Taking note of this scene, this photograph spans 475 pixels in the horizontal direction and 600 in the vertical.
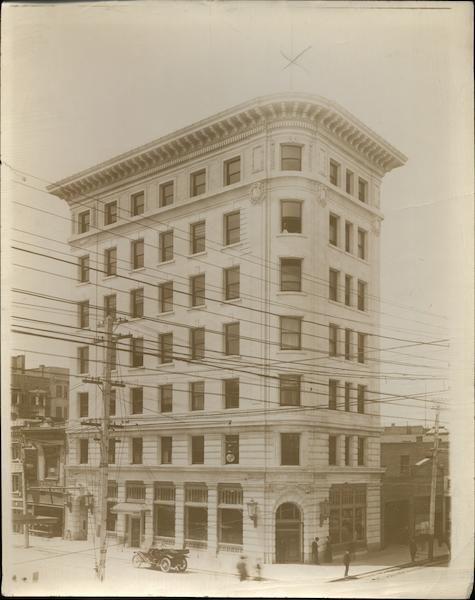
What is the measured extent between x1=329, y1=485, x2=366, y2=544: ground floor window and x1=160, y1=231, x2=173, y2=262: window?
4324mm

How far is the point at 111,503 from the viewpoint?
470 inches

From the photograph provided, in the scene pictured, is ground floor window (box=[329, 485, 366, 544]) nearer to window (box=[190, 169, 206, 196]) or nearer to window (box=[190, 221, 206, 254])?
window (box=[190, 221, 206, 254])

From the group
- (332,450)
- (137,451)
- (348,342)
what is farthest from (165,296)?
(332,450)

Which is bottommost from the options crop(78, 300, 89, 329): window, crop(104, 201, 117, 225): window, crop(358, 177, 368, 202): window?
crop(78, 300, 89, 329): window

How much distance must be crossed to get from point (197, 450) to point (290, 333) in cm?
229

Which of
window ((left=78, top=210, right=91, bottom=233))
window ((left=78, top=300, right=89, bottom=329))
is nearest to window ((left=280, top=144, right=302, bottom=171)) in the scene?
window ((left=78, top=210, right=91, bottom=233))

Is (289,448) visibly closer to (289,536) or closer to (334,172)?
(289,536)

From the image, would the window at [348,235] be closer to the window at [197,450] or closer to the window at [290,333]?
the window at [290,333]

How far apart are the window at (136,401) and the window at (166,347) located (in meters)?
0.62

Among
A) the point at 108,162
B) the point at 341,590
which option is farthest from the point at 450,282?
the point at 108,162

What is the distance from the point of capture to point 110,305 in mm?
12141

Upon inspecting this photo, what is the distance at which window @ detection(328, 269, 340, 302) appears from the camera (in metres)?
11.6

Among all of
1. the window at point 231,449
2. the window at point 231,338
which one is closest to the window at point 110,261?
the window at point 231,338

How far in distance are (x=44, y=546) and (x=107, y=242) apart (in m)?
4.80
